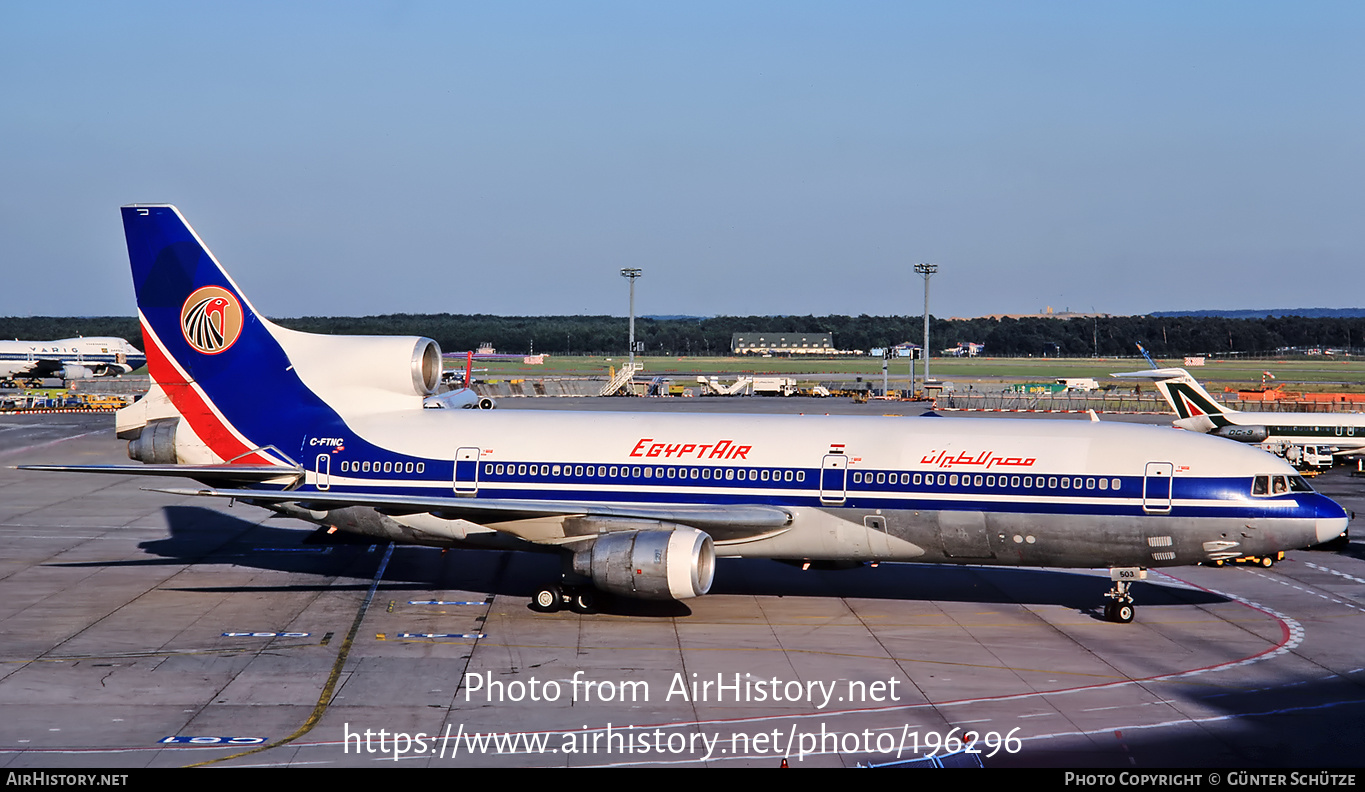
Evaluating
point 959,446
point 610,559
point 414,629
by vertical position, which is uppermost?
point 959,446

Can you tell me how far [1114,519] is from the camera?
26672 millimetres

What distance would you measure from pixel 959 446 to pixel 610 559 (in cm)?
935

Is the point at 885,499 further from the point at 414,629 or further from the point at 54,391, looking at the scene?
the point at 54,391

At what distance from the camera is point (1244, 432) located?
199ft

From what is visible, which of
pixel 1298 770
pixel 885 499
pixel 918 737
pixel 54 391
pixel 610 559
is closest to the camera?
pixel 1298 770

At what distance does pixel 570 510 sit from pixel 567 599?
2584 millimetres

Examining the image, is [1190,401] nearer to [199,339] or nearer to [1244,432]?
[1244,432]

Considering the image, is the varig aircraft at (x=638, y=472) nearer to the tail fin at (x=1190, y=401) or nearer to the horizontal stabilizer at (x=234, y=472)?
the horizontal stabilizer at (x=234, y=472)

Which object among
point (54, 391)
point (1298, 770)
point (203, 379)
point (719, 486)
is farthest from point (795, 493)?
point (54, 391)

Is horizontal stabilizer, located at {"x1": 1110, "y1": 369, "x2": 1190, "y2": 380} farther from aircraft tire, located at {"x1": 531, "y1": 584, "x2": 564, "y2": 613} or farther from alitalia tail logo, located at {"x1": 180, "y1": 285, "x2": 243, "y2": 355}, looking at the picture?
alitalia tail logo, located at {"x1": 180, "y1": 285, "x2": 243, "y2": 355}

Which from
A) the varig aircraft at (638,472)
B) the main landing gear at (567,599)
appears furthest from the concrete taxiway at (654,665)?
the varig aircraft at (638,472)

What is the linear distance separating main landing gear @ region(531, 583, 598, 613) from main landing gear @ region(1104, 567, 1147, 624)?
1321 cm

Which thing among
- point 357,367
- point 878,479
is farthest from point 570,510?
point 357,367

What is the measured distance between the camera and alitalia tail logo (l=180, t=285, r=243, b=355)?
103ft
